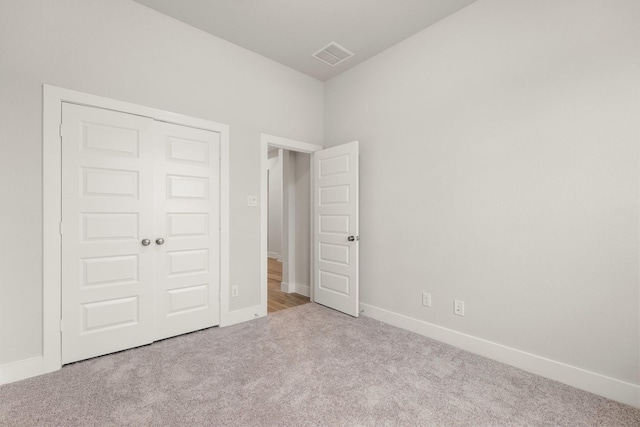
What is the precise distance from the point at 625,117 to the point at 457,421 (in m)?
2.19

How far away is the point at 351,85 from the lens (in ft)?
11.9

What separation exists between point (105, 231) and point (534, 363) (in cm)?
360

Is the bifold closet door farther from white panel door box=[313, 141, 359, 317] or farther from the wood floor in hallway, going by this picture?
white panel door box=[313, 141, 359, 317]

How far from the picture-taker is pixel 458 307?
2.62 m

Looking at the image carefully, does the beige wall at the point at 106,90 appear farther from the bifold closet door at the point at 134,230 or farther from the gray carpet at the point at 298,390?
the gray carpet at the point at 298,390

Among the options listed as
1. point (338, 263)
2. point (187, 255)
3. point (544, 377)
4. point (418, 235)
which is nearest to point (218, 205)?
point (187, 255)

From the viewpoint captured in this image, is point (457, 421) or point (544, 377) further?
point (544, 377)

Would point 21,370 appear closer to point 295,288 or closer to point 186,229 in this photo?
point 186,229

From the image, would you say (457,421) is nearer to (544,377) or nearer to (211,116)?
(544,377)

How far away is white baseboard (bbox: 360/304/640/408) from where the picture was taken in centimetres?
183

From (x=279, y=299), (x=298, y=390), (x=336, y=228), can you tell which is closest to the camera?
(x=298, y=390)

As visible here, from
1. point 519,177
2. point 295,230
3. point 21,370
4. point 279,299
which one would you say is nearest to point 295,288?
point 279,299

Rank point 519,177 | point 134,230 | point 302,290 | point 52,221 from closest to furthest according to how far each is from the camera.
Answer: point 52,221, point 519,177, point 134,230, point 302,290

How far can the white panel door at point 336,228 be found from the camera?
3330mm
